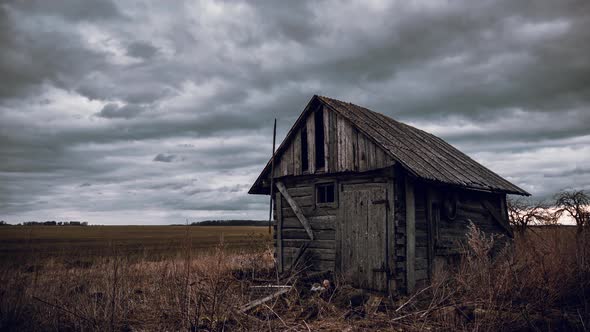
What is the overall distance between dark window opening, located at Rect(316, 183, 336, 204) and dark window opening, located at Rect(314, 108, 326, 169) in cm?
62

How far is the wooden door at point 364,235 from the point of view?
1030cm

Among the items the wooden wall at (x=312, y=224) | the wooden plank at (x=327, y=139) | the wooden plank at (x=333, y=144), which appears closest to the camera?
the wooden wall at (x=312, y=224)

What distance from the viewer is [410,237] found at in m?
10.4

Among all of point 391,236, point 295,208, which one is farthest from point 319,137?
point 391,236

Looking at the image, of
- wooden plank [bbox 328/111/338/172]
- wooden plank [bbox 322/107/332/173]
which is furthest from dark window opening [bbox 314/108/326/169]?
wooden plank [bbox 328/111/338/172]

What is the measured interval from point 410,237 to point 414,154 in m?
2.46

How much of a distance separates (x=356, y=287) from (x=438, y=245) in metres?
2.47

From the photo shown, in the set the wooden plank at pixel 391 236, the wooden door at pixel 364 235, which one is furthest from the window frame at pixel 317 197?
the wooden plank at pixel 391 236

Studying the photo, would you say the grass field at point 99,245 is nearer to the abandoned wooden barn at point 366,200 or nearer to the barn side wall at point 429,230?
the abandoned wooden barn at point 366,200

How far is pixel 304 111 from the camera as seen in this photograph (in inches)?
489

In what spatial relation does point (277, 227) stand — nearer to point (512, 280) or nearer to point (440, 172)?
point (440, 172)

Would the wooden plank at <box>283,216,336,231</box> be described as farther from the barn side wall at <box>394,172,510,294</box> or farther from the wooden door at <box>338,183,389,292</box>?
the barn side wall at <box>394,172,510,294</box>

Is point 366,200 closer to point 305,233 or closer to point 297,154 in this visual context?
point 305,233

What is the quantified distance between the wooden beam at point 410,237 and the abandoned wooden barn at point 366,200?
24 mm
